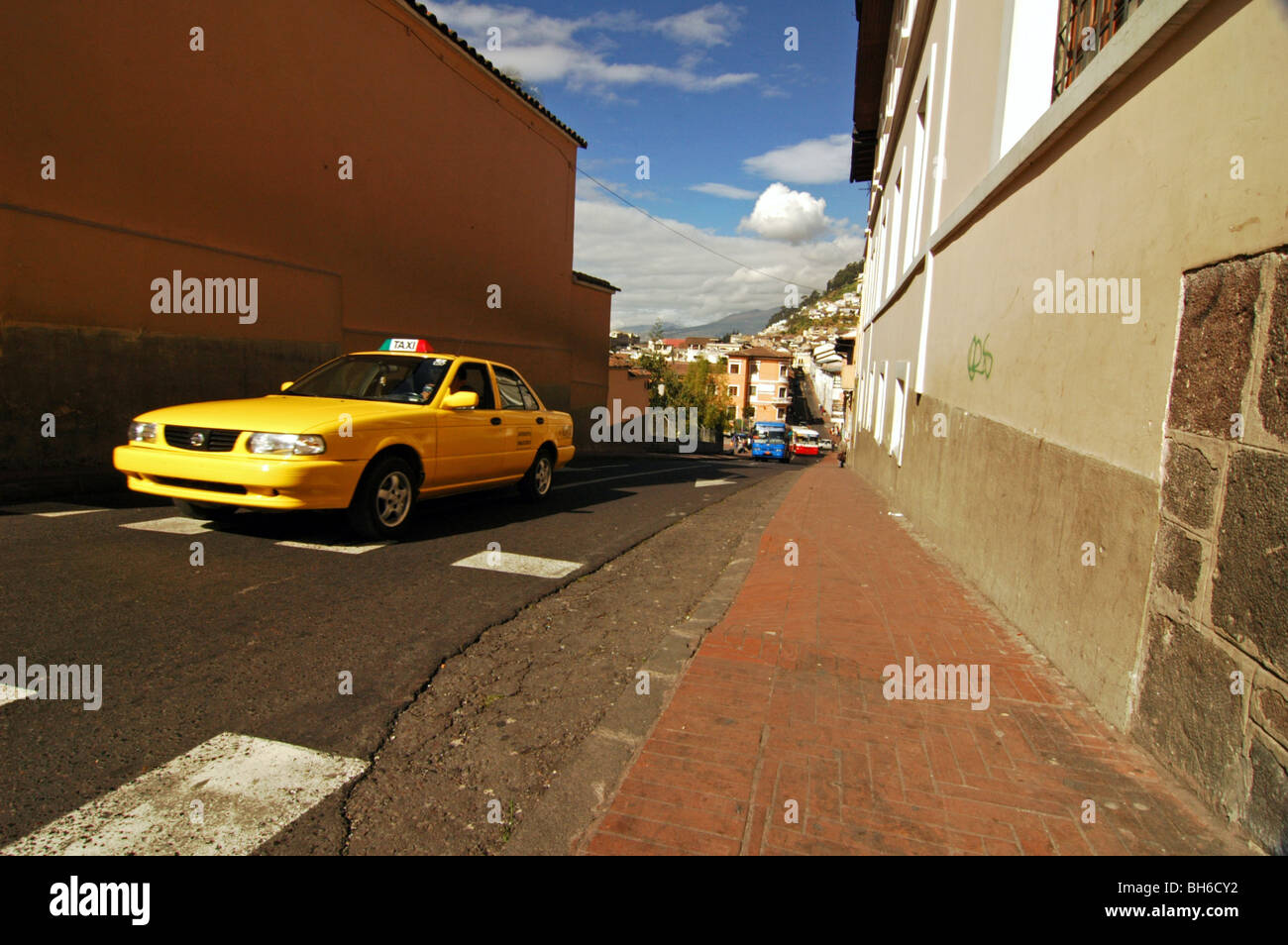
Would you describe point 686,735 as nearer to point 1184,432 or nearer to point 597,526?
point 1184,432

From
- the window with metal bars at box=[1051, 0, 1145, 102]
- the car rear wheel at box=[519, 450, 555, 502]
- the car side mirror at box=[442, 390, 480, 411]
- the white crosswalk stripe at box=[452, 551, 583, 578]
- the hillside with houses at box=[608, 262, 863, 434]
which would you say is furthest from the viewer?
the hillside with houses at box=[608, 262, 863, 434]

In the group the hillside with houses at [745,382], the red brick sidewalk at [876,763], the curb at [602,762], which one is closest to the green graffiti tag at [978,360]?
the red brick sidewalk at [876,763]

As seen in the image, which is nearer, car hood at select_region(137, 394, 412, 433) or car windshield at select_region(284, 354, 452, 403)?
car hood at select_region(137, 394, 412, 433)

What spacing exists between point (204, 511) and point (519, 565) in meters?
2.80

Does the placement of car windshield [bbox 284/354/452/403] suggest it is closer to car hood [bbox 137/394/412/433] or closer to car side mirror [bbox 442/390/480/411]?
car side mirror [bbox 442/390/480/411]

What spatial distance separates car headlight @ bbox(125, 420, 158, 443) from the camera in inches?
220

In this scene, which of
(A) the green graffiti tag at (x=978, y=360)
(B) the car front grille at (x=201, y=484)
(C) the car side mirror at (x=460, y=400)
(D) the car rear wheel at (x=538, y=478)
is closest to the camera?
(B) the car front grille at (x=201, y=484)

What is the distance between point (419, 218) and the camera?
1420 cm

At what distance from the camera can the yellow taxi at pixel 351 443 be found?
5289 mm

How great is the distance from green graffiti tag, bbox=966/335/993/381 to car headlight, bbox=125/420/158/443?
6565mm

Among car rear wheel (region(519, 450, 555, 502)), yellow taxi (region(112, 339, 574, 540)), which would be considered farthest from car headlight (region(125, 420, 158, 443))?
car rear wheel (region(519, 450, 555, 502))

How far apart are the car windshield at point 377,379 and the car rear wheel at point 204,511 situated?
4.14 ft

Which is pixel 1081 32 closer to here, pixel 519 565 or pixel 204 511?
pixel 519 565

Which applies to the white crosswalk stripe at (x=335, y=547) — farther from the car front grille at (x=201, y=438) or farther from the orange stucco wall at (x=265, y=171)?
the orange stucco wall at (x=265, y=171)
